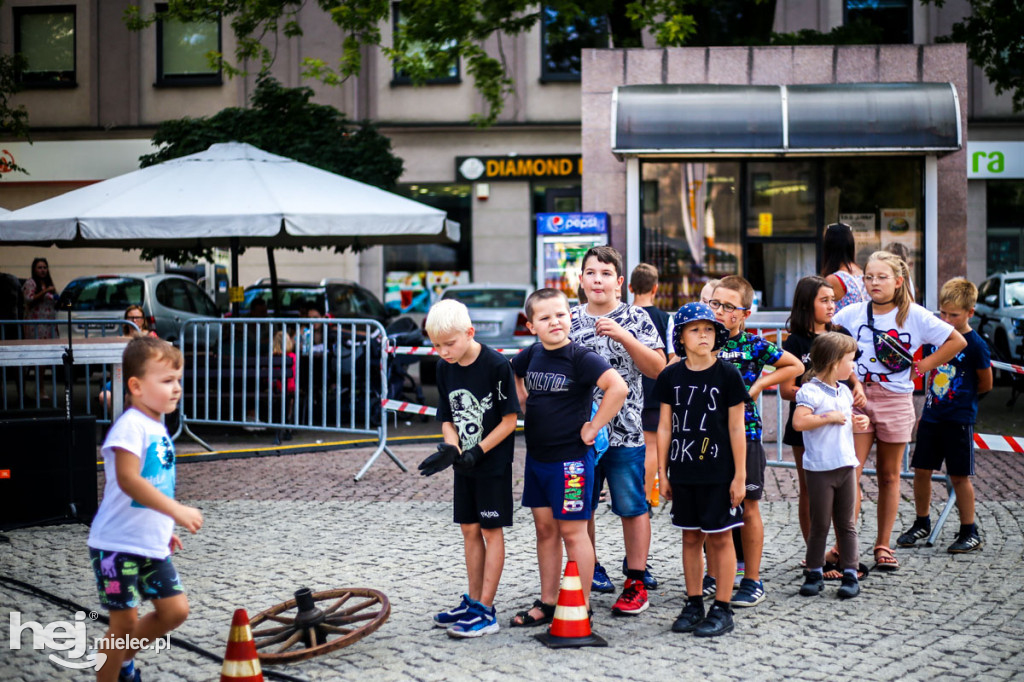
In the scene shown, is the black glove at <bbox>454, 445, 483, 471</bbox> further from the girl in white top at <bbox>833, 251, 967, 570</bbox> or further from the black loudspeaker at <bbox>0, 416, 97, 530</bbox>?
the black loudspeaker at <bbox>0, 416, 97, 530</bbox>

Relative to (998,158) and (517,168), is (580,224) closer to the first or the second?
(517,168)

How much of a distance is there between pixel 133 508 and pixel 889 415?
430cm

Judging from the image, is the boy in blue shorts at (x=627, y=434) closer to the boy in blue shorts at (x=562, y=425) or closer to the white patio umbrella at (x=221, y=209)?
the boy in blue shorts at (x=562, y=425)

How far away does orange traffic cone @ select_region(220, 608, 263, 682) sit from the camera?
395 cm

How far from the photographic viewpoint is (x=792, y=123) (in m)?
12.4

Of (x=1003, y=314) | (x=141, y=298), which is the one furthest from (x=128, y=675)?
(x=1003, y=314)

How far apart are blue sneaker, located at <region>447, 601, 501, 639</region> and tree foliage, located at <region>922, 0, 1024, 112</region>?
14.3 m

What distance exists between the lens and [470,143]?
84.8 ft

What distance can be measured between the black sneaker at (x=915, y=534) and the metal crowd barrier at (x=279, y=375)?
483cm

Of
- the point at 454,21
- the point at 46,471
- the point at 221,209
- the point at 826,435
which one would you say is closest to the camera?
the point at 826,435

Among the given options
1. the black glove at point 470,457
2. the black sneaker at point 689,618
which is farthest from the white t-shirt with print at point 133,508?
the black sneaker at point 689,618

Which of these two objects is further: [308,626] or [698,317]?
[698,317]

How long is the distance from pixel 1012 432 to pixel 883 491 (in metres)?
6.56

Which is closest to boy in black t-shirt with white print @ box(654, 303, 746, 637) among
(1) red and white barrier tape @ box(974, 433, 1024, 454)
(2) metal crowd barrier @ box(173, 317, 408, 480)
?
(1) red and white barrier tape @ box(974, 433, 1024, 454)
